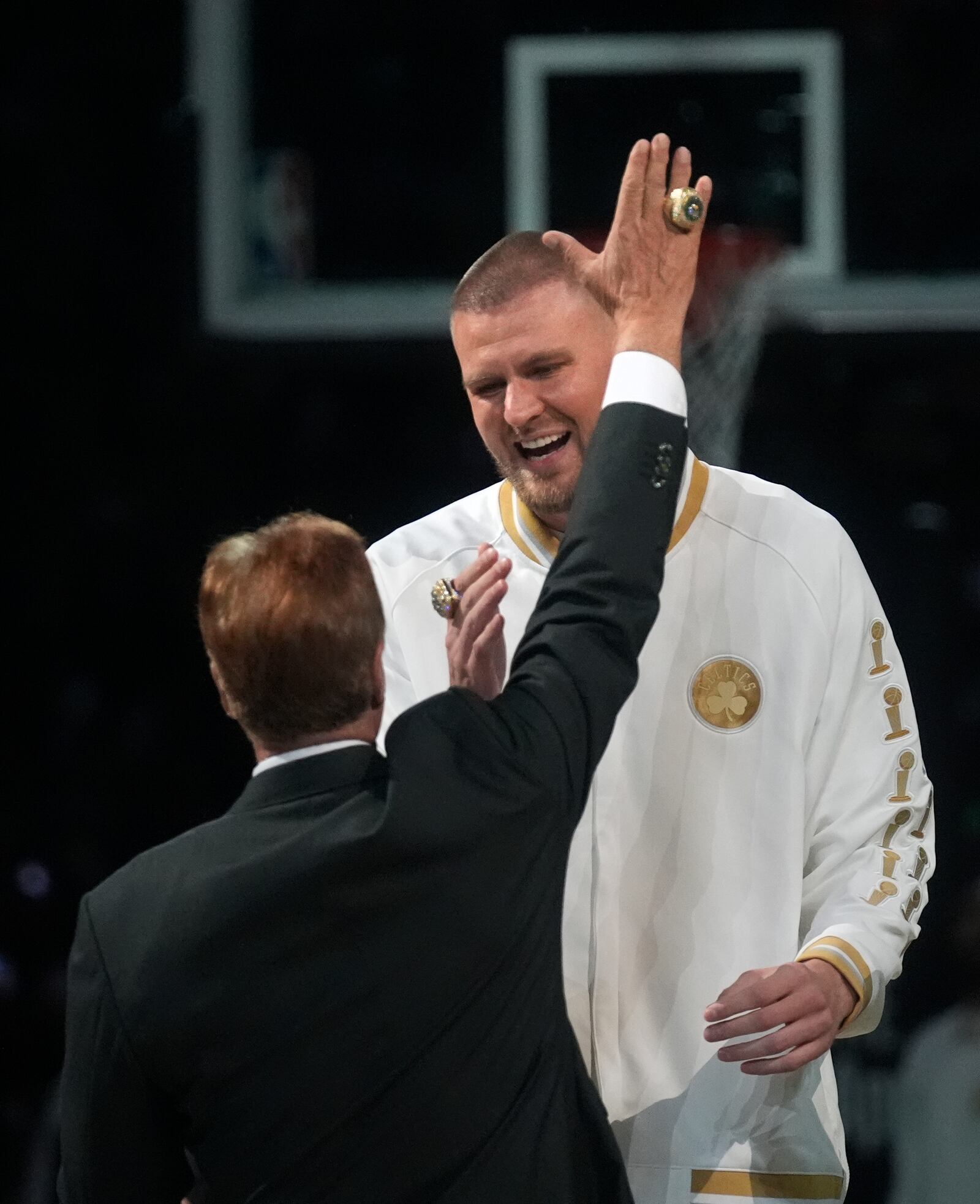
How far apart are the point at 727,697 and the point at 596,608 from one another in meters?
0.46

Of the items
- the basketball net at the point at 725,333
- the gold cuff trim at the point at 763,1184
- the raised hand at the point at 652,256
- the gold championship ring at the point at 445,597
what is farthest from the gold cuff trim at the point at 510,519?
the basketball net at the point at 725,333

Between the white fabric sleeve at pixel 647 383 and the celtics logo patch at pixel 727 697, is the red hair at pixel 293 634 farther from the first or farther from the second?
the celtics logo patch at pixel 727 697

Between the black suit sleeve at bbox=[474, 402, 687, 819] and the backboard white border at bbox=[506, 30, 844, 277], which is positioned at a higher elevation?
the backboard white border at bbox=[506, 30, 844, 277]

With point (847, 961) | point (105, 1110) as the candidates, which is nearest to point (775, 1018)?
point (847, 961)

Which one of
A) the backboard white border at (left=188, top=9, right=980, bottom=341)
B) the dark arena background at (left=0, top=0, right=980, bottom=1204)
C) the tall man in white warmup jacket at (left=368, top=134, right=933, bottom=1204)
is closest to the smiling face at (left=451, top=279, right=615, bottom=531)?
the tall man in white warmup jacket at (left=368, top=134, right=933, bottom=1204)

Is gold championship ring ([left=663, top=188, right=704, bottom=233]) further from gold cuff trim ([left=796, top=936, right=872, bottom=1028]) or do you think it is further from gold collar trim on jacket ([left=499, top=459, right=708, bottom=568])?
gold cuff trim ([left=796, top=936, right=872, bottom=1028])

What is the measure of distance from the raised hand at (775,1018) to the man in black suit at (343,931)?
24 cm

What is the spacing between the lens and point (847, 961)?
6.20ft

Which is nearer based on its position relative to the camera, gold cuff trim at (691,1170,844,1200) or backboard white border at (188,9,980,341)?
gold cuff trim at (691,1170,844,1200)

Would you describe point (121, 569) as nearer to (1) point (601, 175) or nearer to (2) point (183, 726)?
(2) point (183, 726)

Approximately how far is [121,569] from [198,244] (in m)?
0.95

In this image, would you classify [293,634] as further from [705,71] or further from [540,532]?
[705,71]

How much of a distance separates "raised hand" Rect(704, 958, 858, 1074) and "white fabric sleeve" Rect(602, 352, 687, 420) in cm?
61

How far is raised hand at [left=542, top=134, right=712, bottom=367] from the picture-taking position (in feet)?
5.69
